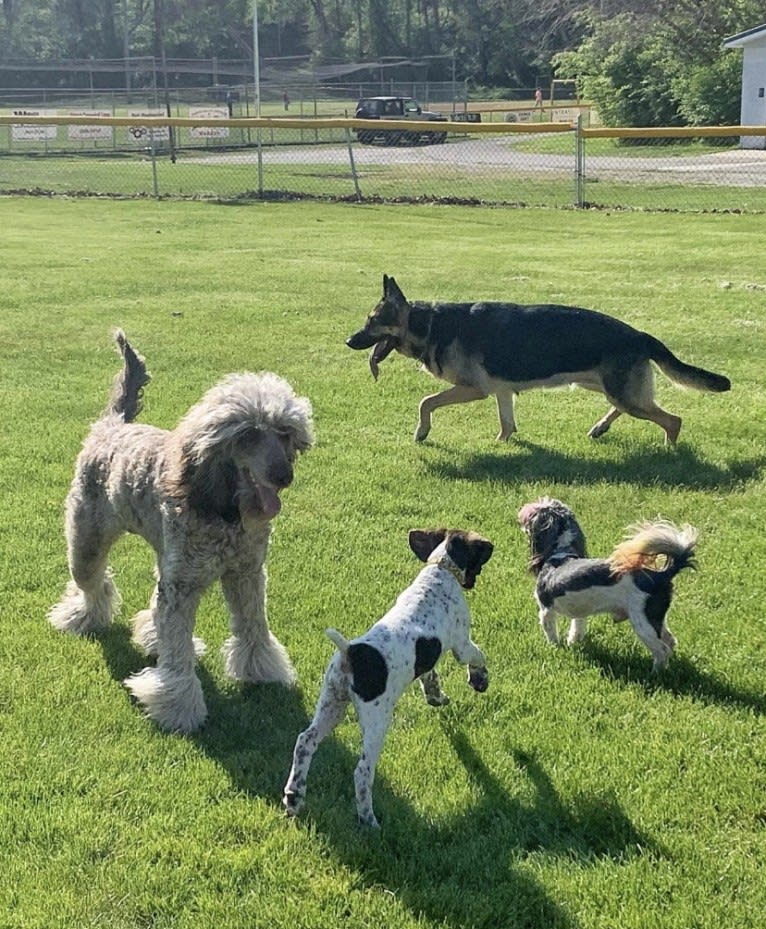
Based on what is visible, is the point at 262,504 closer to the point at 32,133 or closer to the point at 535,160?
the point at 535,160

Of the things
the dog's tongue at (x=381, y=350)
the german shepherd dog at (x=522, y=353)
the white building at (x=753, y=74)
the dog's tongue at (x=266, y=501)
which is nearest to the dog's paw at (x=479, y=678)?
the dog's tongue at (x=266, y=501)

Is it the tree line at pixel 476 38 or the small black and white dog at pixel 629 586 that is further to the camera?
the tree line at pixel 476 38

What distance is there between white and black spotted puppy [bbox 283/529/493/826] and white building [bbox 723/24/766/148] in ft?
135

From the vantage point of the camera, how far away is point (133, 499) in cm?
453

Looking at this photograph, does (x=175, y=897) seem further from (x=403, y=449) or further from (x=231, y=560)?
(x=403, y=449)

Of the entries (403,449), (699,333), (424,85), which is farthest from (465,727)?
(424,85)

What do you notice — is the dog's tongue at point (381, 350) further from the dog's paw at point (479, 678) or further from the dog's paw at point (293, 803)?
the dog's paw at point (293, 803)

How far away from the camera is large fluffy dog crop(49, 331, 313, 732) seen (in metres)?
3.94

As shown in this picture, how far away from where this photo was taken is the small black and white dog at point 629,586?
445 cm

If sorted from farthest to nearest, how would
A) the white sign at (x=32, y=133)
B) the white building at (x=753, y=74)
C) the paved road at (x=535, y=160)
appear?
the white building at (x=753, y=74) < the white sign at (x=32, y=133) < the paved road at (x=535, y=160)

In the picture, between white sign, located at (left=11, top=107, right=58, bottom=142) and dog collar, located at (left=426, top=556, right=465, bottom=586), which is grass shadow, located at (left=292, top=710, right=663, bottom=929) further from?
white sign, located at (left=11, top=107, right=58, bottom=142)

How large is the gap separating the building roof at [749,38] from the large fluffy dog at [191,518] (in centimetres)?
4223

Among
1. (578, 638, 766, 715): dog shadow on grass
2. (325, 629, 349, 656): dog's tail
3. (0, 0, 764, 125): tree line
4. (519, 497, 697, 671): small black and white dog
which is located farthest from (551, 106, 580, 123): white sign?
(325, 629, 349, 656): dog's tail

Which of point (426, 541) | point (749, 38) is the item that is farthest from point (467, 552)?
point (749, 38)
